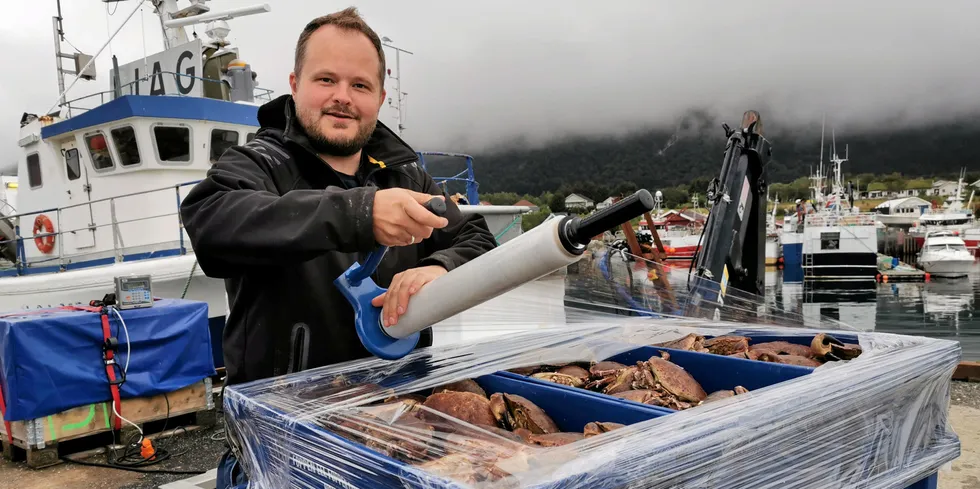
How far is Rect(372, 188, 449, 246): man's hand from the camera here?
1.07 m

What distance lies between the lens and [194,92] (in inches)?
333

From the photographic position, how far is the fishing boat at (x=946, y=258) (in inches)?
1519

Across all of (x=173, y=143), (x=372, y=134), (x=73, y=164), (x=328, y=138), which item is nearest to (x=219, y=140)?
(x=173, y=143)

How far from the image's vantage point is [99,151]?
834 centimetres

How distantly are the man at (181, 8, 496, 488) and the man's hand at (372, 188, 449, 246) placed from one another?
141 millimetres

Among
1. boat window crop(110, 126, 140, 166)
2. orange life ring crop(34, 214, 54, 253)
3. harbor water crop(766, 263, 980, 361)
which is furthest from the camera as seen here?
harbor water crop(766, 263, 980, 361)

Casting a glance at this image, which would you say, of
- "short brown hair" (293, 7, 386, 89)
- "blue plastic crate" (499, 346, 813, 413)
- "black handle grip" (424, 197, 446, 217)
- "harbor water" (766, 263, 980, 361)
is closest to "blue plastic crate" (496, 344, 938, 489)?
"blue plastic crate" (499, 346, 813, 413)

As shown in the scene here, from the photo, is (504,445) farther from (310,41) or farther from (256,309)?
(310,41)

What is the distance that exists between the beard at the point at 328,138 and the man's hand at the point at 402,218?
1.68 ft

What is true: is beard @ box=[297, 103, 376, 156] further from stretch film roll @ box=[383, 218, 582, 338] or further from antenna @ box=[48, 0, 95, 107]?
antenna @ box=[48, 0, 95, 107]

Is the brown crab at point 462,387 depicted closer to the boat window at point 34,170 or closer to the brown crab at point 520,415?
the brown crab at point 520,415

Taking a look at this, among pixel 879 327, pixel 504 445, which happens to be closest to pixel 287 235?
pixel 504 445

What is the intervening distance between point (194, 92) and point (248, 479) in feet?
26.9

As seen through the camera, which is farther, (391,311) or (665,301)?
(665,301)
